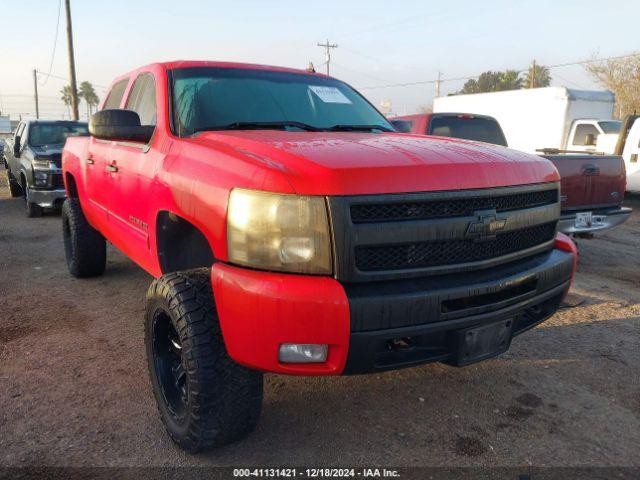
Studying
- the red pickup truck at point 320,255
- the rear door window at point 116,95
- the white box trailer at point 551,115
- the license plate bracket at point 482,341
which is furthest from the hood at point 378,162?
the white box trailer at point 551,115

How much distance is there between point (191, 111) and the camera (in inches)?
114

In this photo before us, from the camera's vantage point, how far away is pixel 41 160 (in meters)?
8.65

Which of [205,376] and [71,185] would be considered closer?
[205,376]

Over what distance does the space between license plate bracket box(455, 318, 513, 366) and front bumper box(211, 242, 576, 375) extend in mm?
24

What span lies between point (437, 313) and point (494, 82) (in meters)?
68.1

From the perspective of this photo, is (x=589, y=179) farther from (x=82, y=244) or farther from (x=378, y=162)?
(x=82, y=244)

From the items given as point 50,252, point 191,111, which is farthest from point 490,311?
point 50,252

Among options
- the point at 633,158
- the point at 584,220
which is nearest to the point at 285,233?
the point at 584,220

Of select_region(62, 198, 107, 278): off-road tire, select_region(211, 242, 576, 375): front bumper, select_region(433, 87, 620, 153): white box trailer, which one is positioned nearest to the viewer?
select_region(211, 242, 576, 375): front bumper

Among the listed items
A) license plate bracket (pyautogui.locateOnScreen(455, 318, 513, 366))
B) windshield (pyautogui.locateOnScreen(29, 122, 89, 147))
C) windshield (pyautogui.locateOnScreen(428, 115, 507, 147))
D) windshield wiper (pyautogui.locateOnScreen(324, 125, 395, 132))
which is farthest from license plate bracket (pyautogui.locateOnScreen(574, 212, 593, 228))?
windshield (pyautogui.locateOnScreen(29, 122, 89, 147))

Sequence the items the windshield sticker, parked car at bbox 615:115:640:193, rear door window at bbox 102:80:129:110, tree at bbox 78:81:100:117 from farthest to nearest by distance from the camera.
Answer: tree at bbox 78:81:100:117 → parked car at bbox 615:115:640:193 → rear door window at bbox 102:80:129:110 → the windshield sticker

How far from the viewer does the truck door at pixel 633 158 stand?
33.9 feet

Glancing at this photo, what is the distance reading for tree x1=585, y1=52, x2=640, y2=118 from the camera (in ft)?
88.7

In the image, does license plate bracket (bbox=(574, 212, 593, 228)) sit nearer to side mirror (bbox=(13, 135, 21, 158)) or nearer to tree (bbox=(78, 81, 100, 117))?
side mirror (bbox=(13, 135, 21, 158))
